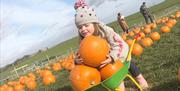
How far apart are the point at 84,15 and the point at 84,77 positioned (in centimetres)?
121

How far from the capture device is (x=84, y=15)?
21.0 ft

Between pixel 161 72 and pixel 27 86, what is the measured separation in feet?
29.3

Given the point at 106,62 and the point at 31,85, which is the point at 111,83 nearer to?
the point at 106,62

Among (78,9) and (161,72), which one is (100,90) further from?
(161,72)

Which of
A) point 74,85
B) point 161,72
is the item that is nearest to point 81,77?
point 74,85

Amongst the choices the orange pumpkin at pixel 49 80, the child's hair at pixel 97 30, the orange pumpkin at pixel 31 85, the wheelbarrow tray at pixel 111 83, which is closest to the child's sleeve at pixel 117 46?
the child's hair at pixel 97 30

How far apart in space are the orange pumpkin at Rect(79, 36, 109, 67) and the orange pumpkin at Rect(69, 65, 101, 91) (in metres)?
0.10

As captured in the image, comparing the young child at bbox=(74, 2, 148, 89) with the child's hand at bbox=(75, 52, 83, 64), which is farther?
the young child at bbox=(74, 2, 148, 89)

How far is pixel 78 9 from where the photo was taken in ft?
21.5

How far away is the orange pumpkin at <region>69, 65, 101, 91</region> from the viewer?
5602mm

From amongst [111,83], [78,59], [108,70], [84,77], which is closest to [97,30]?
[78,59]

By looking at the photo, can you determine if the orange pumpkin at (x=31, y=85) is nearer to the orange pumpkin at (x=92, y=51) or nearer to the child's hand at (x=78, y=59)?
the child's hand at (x=78, y=59)

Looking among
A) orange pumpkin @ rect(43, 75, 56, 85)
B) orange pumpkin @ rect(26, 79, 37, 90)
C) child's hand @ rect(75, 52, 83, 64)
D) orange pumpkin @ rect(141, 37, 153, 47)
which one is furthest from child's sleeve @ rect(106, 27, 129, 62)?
orange pumpkin @ rect(26, 79, 37, 90)

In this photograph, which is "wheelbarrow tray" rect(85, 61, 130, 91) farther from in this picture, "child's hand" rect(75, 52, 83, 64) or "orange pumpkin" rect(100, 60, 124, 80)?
"child's hand" rect(75, 52, 83, 64)
